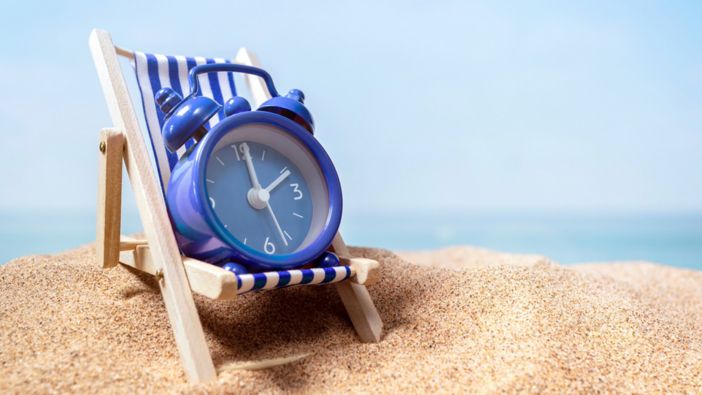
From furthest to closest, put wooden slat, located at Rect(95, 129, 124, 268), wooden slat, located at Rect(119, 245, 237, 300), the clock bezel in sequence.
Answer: wooden slat, located at Rect(95, 129, 124, 268), the clock bezel, wooden slat, located at Rect(119, 245, 237, 300)

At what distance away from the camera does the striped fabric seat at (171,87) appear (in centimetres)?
206

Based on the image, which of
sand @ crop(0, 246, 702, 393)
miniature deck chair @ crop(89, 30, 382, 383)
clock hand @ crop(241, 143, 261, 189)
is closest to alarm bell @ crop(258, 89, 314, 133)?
clock hand @ crop(241, 143, 261, 189)

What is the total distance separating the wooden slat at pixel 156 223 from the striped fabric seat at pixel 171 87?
0.16 metres

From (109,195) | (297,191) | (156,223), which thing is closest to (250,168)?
(297,191)

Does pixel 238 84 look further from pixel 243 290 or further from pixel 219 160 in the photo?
pixel 243 290

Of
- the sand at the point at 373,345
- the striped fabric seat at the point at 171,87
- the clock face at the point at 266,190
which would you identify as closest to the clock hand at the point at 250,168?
the clock face at the point at 266,190

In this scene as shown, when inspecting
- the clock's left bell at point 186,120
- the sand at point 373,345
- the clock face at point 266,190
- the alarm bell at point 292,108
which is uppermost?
the alarm bell at point 292,108

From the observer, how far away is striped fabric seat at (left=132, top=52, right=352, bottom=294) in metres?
2.06

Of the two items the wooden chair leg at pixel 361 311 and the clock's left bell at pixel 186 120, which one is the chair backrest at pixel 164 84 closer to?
the clock's left bell at pixel 186 120

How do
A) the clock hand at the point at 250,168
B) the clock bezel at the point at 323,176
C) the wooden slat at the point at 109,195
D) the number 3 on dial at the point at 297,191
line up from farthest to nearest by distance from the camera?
1. the number 3 on dial at the point at 297,191
2. the clock hand at the point at 250,168
3. the wooden slat at the point at 109,195
4. the clock bezel at the point at 323,176

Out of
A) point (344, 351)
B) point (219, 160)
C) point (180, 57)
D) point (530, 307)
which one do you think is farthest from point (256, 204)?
point (530, 307)

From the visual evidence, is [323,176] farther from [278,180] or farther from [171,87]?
[171,87]

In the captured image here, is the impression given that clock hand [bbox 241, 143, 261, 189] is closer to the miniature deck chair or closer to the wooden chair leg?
the miniature deck chair

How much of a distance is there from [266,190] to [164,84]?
0.63 m
